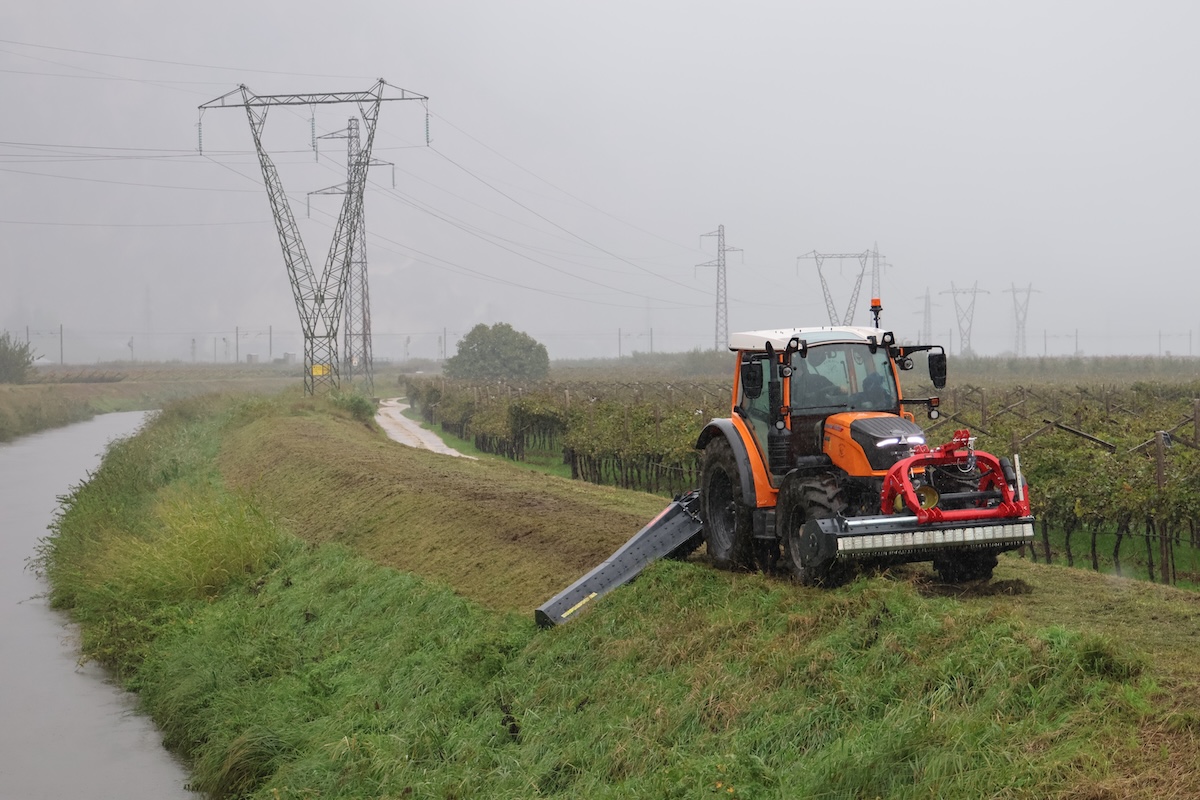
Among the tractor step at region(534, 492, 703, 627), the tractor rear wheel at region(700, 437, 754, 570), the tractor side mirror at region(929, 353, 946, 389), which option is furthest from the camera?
the tractor step at region(534, 492, 703, 627)

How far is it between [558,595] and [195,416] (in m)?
37.8

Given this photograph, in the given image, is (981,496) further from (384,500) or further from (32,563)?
(32,563)

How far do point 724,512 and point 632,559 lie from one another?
105 cm

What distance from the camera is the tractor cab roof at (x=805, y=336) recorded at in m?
10.4

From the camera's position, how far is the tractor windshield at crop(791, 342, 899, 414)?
1023 cm

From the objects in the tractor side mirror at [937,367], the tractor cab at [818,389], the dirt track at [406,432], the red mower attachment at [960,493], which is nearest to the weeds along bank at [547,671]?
the red mower attachment at [960,493]

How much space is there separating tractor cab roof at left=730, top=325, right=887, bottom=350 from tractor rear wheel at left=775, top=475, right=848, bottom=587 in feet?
4.24

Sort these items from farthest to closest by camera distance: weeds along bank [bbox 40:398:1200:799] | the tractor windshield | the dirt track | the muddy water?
1. the dirt track
2. the muddy water
3. the tractor windshield
4. weeds along bank [bbox 40:398:1200:799]

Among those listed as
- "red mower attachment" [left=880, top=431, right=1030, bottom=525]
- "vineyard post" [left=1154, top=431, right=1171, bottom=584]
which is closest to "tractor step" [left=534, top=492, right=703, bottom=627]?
"red mower attachment" [left=880, top=431, right=1030, bottom=525]

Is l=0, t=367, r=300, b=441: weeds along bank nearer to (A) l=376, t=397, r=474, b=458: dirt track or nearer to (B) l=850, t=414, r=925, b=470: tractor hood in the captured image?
(A) l=376, t=397, r=474, b=458: dirt track

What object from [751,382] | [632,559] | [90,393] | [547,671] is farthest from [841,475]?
[90,393]

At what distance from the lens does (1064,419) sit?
80.1 ft

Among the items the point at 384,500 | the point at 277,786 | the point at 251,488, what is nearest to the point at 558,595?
the point at 277,786

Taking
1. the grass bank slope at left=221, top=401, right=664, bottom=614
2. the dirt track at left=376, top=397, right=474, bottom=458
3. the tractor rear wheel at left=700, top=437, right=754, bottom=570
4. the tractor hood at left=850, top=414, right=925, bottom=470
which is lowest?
the dirt track at left=376, top=397, right=474, bottom=458
